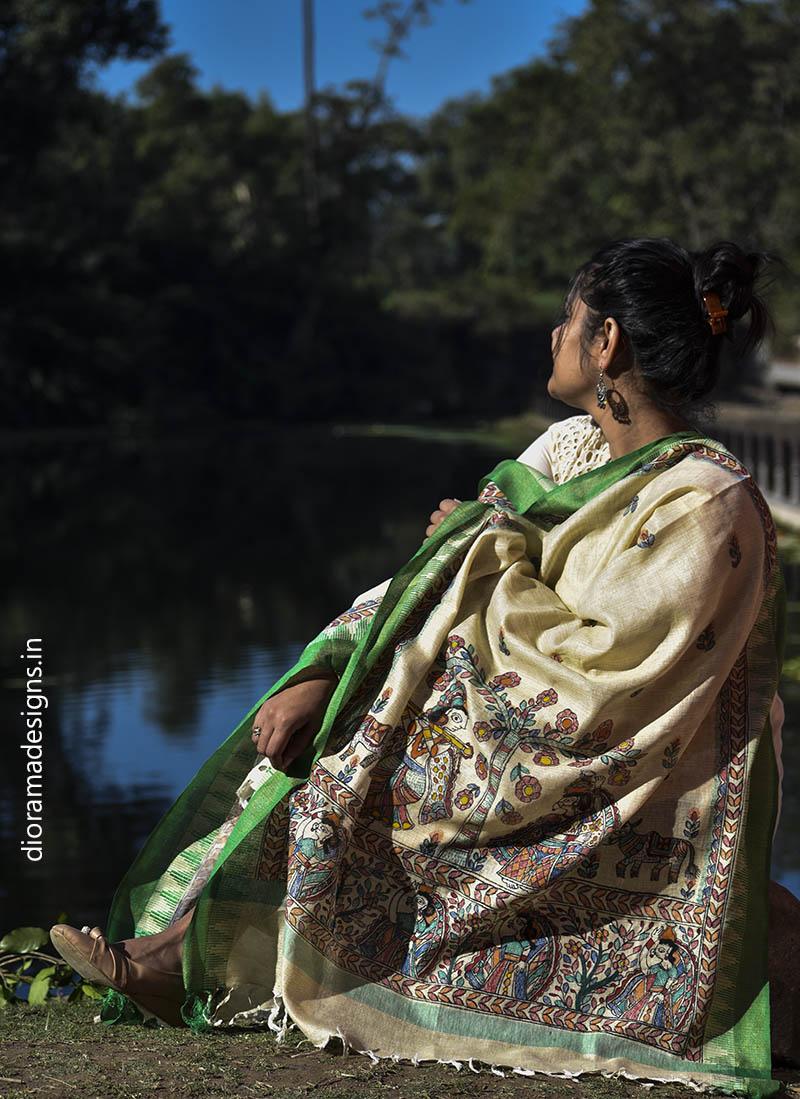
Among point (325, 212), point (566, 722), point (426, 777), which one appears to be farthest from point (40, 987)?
point (325, 212)

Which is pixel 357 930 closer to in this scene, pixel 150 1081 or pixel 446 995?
pixel 446 995

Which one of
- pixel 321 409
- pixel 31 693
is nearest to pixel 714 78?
pixel 321 409

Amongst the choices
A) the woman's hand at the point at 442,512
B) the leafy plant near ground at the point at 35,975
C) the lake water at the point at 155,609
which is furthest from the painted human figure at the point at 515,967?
the lake water at the point at 155,609

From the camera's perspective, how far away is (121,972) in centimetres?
233

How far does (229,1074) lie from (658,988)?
2.08 feet

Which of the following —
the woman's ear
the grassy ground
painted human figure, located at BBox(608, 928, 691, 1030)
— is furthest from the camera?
the woman's ear

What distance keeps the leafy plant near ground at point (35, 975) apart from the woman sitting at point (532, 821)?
0.36m

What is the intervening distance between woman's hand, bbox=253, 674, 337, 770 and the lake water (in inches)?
70.6

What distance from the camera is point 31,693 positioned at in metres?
6.16

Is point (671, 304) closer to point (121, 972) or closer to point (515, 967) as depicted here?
point (515, 967)

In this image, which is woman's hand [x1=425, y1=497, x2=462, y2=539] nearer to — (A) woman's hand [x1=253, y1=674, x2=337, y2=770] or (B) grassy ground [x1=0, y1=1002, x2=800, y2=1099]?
(A) woman's hand [x1=253, y1=674, x2=337, y2=770]

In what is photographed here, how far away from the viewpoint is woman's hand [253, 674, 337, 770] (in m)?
2.34
